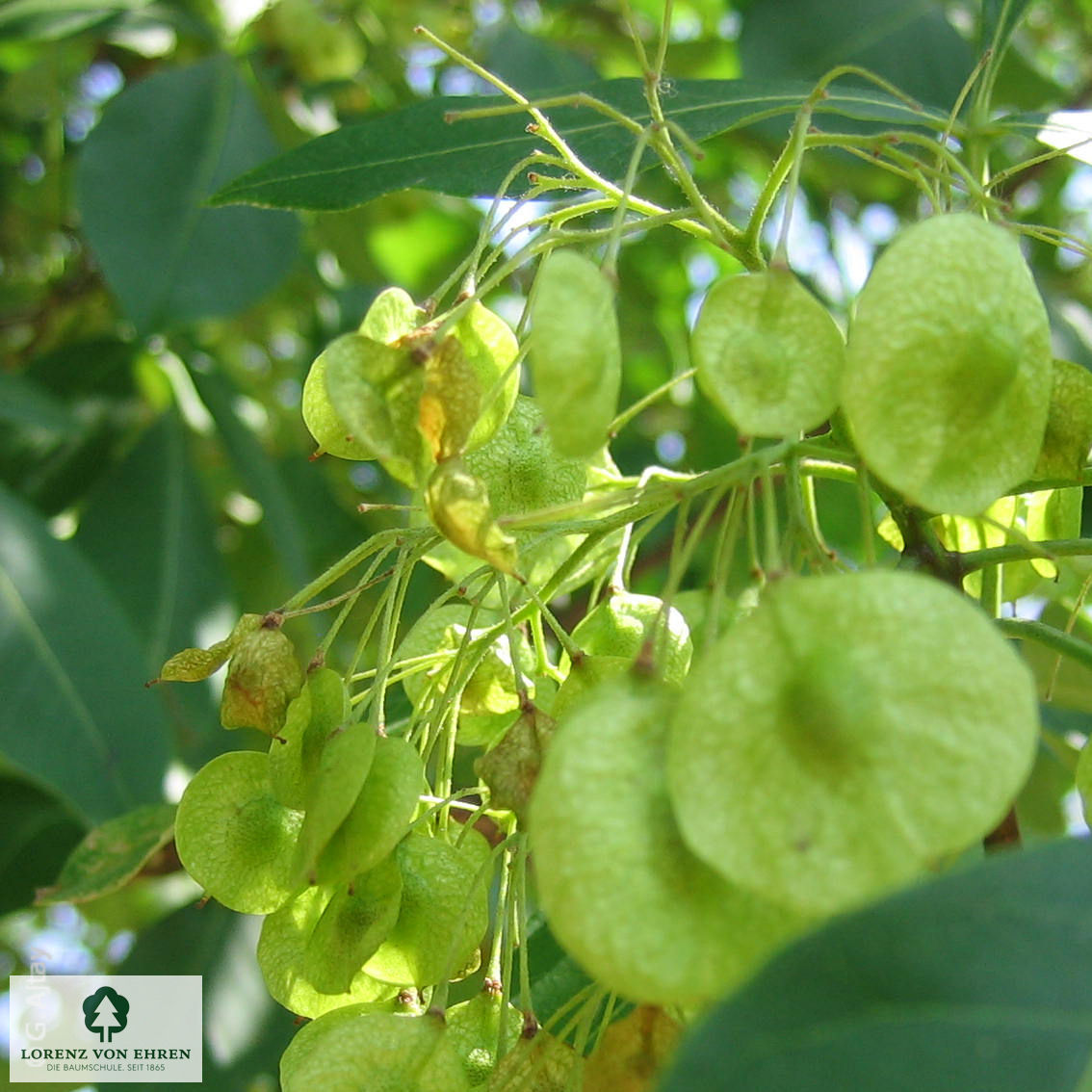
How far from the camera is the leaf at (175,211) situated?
179cm

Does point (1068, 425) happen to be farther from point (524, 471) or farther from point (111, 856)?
point (111, 856)

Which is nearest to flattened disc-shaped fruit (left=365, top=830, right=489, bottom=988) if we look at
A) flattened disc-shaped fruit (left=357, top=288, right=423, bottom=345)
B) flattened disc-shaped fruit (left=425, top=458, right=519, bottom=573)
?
flattened disc-shaped fruit (left=425, top=458, right=519, bottom=573)

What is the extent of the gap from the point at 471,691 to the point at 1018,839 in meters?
0.41

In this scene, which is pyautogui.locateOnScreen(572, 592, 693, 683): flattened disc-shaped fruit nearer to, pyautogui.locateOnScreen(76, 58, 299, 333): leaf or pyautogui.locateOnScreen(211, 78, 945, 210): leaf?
pyautogui.locateOnScreen(211, 78, 945, 210): leaf

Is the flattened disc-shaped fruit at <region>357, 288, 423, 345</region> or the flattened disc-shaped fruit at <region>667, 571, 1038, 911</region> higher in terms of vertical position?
the flattened disc-shaped fruit at <region>357, 288, 423, 345</region>

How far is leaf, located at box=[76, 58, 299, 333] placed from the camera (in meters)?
1.79

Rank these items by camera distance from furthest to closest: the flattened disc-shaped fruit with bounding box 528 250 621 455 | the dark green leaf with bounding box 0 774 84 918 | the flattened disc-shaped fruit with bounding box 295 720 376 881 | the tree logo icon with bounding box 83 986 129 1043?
the dark green leaf with bounding box 0 774 84 918 → the tree logo icon with bounding box 83 986 129 1043 → the flattened disc-shaped fruit with bounding box 295 720 376 881 → the flattened disc-shaped fruit with bounding box 528 250 621 455

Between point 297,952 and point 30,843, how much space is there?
1.14m

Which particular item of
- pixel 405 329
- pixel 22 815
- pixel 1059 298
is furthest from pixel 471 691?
pixel 1059 298

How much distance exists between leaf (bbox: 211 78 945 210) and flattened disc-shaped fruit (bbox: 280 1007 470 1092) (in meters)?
0.69

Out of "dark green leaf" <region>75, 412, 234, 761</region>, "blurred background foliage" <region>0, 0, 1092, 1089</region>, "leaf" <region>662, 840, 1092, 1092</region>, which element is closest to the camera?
"leaf" <region>662, 840, 1092, 1092</region>

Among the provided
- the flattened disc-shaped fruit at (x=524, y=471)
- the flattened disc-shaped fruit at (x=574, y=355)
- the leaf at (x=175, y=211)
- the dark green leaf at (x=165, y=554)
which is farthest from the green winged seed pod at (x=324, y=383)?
the dark green leaf at (x=165, y=554)

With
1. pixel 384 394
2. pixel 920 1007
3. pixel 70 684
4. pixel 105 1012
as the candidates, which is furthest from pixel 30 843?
pixel 920 1007

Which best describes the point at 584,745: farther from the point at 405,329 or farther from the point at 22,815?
the point at 22,815
